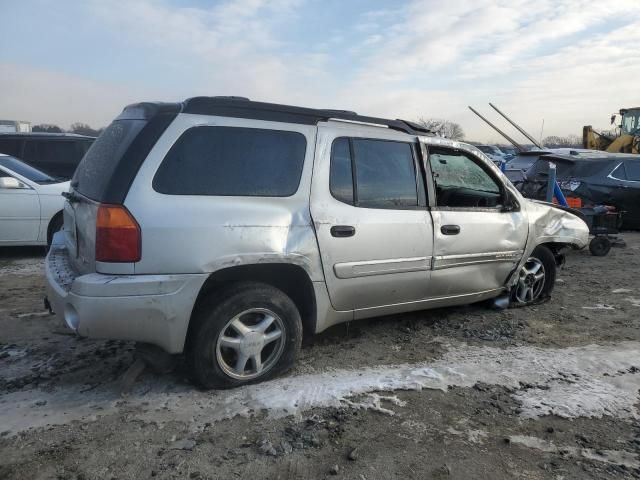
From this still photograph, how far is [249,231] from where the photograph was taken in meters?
3.09

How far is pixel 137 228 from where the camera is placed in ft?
9.18

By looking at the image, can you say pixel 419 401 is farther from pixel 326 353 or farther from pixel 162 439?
pixel 162 439

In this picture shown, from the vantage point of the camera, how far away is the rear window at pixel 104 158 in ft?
9.80

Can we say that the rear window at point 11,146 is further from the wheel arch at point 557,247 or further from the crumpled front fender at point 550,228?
the wheel arch at point 557,247

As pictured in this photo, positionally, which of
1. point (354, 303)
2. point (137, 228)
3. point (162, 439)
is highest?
Answer: point (137, 228)

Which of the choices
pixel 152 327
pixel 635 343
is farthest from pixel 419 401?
pixel 635 343

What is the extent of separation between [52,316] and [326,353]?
2.53 metres

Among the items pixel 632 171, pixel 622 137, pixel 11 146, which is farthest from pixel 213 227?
pixel 622 137

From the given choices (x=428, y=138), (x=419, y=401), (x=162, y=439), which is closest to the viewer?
(x=162, y=439)

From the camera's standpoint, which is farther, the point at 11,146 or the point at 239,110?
the point at 11,146

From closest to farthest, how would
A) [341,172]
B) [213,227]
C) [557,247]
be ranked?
[213,227]
[341,172]
[557,247]

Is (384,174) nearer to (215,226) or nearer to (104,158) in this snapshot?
(215,226)

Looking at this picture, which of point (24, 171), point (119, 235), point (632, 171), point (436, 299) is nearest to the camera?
point (119, 235)

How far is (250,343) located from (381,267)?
1.13 meters
